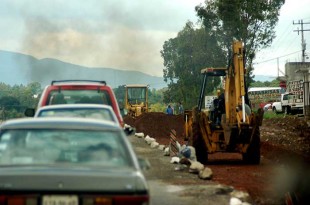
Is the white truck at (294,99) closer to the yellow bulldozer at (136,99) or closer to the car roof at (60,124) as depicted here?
the yellow bulldozer at (136,99)

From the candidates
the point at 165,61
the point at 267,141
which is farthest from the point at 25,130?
the point at 165,61

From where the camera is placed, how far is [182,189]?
13.3 meters

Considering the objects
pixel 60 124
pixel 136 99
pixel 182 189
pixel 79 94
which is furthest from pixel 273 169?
pixel 136 99

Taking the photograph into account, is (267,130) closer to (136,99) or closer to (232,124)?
(136,99)

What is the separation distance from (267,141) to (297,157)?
832 cm

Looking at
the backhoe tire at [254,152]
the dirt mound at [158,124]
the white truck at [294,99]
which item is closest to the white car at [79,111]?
the backhoe tire at [254,152]

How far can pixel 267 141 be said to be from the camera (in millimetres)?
31859

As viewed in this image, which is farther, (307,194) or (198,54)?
(198,54)

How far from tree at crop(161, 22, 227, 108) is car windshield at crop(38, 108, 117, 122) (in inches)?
1999

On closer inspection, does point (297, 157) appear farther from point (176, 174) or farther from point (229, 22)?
point (229, 22)

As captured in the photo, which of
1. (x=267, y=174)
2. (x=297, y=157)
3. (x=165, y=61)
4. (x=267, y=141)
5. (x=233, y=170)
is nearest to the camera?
(x=267, y=174)

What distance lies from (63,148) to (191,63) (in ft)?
231

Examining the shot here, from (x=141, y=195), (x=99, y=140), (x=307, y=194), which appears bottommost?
(x=307, y=194)

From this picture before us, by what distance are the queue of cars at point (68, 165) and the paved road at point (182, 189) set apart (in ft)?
15.5
